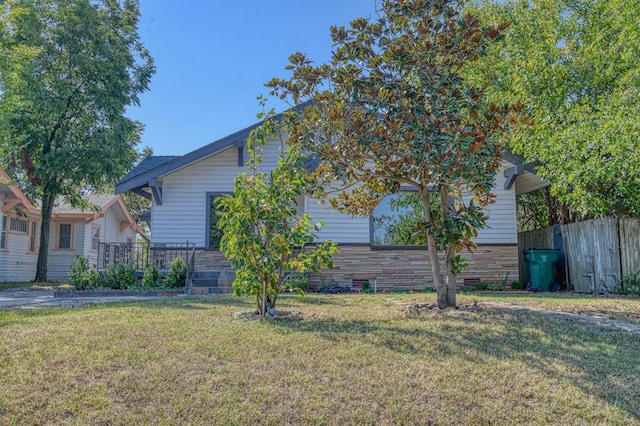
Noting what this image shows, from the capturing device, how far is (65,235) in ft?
68.2

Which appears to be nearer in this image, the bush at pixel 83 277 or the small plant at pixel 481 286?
the bush at pixel 83 277

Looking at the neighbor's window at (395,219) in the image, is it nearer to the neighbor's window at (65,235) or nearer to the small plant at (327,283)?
the small plant at (327,283)

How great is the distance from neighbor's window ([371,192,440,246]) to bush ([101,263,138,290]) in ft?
19.6

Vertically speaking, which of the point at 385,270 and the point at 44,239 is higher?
the point at 44,239

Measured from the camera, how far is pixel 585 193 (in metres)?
9.54

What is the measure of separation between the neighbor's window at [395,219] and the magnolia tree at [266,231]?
6.46 metres

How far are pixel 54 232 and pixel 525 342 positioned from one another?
829 inches

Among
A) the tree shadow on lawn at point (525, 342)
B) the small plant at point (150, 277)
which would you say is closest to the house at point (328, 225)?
the small plant at point (150, 277)

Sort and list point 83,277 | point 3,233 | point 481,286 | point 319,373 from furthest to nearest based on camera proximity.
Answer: point 3,233 < point 481,286 < point 83,277 < point 319,373

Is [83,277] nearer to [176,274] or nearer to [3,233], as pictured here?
[176,274]

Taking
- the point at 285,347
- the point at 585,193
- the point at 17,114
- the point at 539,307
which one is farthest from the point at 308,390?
the point at 17,114

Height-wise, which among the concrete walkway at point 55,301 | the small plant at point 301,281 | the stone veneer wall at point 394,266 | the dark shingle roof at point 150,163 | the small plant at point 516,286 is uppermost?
the dark shingle roof at point 150,163

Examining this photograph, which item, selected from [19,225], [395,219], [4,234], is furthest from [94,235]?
[395,219]

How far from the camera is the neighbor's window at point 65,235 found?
20672mm
